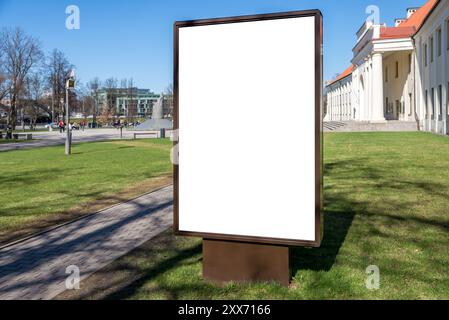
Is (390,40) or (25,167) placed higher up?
(390,40)

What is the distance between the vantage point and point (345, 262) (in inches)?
203

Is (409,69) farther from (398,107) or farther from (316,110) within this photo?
(316,110)

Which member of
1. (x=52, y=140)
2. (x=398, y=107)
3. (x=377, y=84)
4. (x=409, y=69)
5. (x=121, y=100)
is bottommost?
(x=52, y=140)

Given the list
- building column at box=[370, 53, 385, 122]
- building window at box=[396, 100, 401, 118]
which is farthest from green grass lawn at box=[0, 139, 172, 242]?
building window at box=[396, 100, 401, 118]

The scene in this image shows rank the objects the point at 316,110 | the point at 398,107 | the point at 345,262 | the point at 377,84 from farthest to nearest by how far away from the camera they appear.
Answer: the point at 398,107
the point at 377,84
the point at 345,262
the point at 316,110

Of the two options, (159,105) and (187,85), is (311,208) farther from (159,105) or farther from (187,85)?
(159,105)

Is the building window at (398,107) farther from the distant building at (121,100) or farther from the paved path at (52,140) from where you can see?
the distant building at (121,100)

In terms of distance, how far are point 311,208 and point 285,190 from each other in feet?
0.93

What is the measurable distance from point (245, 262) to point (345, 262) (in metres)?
1.39

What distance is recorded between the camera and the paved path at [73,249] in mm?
4629

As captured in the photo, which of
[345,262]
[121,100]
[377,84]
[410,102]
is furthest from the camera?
[121,100]

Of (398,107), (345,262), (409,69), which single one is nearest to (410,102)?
(409,69)
